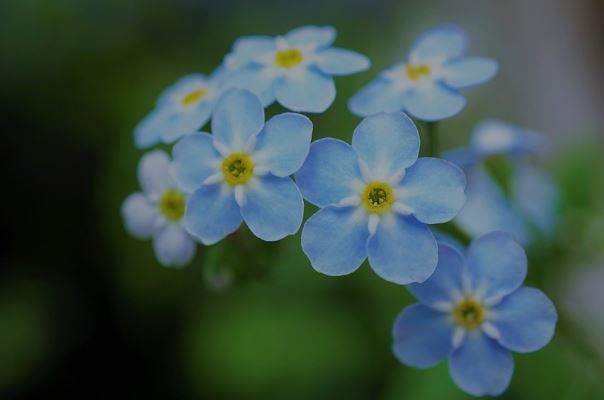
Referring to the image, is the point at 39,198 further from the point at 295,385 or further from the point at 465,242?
the point at 465,242

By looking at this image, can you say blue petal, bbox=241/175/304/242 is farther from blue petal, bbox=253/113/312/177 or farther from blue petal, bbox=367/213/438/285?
blue petal, bbox=367/213/438/285

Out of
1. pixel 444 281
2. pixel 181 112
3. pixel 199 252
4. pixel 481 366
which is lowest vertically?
pixel 199 252

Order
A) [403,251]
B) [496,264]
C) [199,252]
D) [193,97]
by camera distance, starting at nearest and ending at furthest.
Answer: [403,251] → [496,264] → [193,97] → [199,252]

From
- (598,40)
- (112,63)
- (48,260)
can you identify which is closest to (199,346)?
(48,260)

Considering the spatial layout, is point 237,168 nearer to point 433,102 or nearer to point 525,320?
point 433,102

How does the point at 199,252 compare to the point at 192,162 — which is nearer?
the point at 192,162

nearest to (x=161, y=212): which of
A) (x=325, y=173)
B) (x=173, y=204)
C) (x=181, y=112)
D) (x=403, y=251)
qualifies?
(x=173, y=204)

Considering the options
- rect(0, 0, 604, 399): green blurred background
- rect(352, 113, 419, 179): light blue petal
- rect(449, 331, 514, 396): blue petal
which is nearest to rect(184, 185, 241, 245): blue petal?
rect(352, 113, 419, 179): light blue petal
